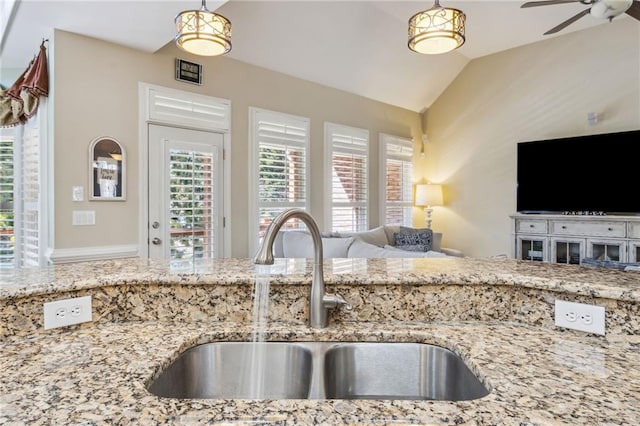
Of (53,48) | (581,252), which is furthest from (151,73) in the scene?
(581,252)

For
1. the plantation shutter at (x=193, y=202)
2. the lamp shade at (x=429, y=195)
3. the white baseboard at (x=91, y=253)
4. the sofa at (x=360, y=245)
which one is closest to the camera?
the sofa at (x=360, y=245)

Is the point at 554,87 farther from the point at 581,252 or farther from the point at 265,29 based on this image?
the point at 265,29

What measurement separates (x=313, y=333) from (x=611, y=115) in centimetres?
510

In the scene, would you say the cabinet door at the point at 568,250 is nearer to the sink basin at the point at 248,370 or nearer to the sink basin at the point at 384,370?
the sink basin at the point at 384,370

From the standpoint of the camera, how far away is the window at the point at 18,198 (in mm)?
3507

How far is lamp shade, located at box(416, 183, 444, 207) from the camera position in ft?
19.6

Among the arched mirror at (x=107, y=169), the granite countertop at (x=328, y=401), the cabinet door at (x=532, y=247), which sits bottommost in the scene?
the cabinet door at (x=532, y=247)

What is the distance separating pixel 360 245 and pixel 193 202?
65.7 inches

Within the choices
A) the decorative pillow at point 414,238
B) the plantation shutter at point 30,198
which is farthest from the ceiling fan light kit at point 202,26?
the decorative pillow at point 414,238

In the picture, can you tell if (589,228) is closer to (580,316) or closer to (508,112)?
(508,112)

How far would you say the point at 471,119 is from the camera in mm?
5828

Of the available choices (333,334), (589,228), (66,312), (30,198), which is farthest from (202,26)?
(589,228)

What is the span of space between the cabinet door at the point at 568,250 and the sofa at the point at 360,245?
3.86 ft

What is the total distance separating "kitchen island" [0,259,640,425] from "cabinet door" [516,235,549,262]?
3.95 meters
